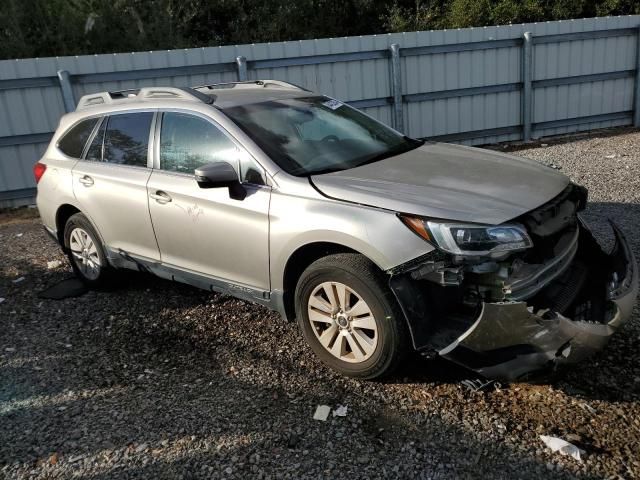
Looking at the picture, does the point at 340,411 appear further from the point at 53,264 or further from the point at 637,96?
the point at 637,96

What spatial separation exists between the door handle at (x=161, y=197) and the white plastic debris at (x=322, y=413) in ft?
6.10

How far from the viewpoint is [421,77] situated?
1059cm

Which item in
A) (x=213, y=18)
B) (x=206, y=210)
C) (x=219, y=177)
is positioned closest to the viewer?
(x=219, y=177)

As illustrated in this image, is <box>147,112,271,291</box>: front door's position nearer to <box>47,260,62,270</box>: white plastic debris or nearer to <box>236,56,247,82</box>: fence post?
<box>47,260,62,270</box>: white plastic debris

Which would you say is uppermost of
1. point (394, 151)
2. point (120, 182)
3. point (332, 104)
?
point (332, 104)

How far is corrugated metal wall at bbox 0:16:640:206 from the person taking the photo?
891 cm

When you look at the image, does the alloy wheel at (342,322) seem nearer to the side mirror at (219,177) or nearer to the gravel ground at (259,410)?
the gravel ground at (259,410)

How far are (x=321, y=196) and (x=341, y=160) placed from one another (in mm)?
610

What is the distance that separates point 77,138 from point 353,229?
319 centimetres

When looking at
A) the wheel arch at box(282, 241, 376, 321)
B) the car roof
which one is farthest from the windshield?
the wheel arch at box(282, 241, 376, 321)

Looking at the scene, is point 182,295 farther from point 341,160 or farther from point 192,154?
point 341,160

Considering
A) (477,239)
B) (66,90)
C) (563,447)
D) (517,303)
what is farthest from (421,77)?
(563,447)

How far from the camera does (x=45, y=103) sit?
8.88 m

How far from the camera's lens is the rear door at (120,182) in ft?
14.9
